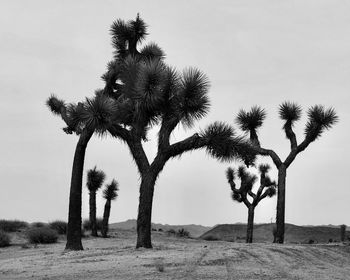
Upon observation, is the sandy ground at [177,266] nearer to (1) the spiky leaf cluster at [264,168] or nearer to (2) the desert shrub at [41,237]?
(2) the desert shrub at [41,237]

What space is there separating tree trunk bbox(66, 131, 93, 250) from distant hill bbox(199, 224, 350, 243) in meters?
18.0

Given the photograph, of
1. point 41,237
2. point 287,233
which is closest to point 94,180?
point 41,237

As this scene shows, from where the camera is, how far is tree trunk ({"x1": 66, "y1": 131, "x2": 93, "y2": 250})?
17453mm

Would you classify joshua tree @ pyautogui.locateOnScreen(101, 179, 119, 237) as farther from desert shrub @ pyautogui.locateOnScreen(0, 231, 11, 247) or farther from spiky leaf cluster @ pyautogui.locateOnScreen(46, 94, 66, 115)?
spiky leaf cluster @ pyautogui.locateOnScreen(46, 94, 66, 115)

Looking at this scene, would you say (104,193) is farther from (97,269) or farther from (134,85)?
(97,269)

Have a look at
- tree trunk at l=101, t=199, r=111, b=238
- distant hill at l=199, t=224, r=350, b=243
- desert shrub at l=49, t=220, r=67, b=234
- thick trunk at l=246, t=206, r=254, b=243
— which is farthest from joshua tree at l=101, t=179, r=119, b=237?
distant hill at l=199, t=224, r=350, b=243

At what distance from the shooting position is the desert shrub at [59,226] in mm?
28734

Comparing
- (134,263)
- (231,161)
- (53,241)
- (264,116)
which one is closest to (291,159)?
(264,116)

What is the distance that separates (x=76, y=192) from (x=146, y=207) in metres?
2.95

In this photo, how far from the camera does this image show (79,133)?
18.1 m

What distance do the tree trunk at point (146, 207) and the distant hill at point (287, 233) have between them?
19.2 meters

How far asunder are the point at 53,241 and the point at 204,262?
13.0 m

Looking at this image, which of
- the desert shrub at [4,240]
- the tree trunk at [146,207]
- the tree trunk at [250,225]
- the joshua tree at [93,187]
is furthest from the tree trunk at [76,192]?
the tree trunk at [250,225]

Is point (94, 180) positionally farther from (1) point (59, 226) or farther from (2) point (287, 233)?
(2) point (287, 233)
